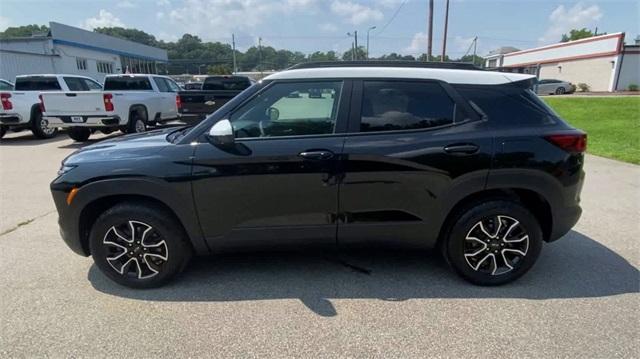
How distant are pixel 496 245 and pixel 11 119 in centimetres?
1363

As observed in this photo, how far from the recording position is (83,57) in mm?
31281

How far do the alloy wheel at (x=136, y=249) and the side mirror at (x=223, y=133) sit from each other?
3.05 feet

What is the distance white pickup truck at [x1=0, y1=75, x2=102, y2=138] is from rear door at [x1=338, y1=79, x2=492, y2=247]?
11446 millimetres

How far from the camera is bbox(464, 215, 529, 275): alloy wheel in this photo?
316cm

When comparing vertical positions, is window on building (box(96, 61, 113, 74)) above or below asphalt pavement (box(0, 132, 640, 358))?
above

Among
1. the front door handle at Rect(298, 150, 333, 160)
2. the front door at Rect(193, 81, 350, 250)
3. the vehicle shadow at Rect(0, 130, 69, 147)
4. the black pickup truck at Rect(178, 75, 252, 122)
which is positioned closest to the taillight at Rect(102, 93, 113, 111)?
the black pickup truck at Rect(178, 75, 252, 122)

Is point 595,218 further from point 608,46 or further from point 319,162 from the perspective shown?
point 608,46

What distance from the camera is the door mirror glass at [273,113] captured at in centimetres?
312

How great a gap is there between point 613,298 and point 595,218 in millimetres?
2074

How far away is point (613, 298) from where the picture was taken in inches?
119

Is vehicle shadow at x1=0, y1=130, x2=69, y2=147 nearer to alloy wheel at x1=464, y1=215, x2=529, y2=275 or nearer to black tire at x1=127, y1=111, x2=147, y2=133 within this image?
black tire at x1=127, y1=111, x2=147, y2=133

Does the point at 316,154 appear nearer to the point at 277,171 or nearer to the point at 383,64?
the point at 277,171

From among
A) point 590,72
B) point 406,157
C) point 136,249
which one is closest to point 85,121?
point 136,249


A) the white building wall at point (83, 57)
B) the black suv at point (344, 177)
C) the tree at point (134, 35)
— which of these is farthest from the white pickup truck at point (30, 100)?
the tree at point (134, 35)
